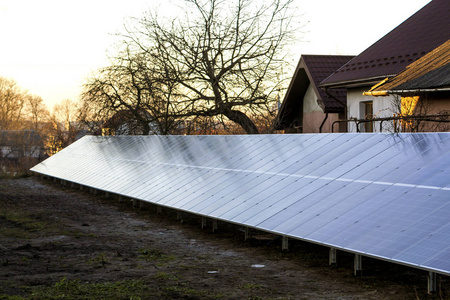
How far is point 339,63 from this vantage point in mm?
27953

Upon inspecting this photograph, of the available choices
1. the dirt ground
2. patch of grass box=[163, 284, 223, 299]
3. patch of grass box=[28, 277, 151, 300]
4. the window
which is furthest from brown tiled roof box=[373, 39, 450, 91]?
patch of grass box=[28, 277, 151, 300]

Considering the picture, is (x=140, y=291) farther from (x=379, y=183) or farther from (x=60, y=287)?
(x=379, y=183)

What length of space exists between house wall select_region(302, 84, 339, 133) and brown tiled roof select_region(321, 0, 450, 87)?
207 inches

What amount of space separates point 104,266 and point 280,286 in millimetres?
2625

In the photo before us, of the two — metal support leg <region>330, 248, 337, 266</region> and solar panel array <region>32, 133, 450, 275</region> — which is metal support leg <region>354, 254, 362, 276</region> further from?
metal support leg <region>330, 248, 337, 266</region>

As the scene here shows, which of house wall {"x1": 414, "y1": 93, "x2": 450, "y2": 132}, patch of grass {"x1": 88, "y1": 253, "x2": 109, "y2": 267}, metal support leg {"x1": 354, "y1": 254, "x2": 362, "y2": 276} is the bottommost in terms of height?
patch of grass {"x1": 88, "y1": 253, "x2": 109, "y2": 267}

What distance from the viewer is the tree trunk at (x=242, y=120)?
24562mm

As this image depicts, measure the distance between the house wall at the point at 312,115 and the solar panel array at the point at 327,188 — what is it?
12050 millimetres

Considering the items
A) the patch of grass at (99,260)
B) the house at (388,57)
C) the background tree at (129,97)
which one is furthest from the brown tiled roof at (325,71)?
the patch of grass at (99,260)

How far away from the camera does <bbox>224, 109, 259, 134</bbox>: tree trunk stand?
24562 mm

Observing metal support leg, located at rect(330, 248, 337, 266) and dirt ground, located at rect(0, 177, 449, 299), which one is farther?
metal support leg, located at rect(330, 248, 337, 266)

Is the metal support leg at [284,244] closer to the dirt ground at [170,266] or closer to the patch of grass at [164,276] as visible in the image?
the dirt ground at [170,266]

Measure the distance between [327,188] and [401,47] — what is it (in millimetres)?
12711

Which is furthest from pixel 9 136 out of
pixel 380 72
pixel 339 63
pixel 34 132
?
pixel 380 72
